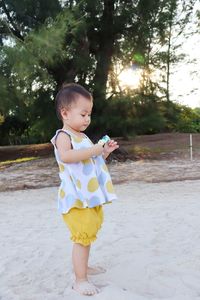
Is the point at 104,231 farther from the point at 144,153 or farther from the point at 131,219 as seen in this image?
the point at 144,153

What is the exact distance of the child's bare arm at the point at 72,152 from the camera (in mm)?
2191

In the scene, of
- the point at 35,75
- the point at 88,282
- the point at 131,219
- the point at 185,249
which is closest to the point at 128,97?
the point at 35,75

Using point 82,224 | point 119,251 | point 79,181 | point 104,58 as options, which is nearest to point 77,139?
point 79,181

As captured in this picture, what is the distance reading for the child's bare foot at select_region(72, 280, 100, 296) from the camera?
2.21 m

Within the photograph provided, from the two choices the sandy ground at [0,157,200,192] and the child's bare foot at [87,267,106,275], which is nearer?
the child's bare foot at [87,267,106,275]

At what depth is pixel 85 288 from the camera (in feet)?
7.34

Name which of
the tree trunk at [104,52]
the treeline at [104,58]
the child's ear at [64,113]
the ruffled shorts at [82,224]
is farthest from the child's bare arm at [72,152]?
the tree trunk at [104,52]

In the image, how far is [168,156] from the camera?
999cm

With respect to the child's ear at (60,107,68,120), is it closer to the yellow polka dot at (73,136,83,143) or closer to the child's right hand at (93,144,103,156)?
the yellow polka dot at (73,136,83,143)

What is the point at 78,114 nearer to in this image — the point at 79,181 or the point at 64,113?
the point at 64,113

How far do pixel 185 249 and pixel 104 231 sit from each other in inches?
32.5

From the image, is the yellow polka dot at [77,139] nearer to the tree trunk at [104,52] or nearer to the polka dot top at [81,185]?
the polka dot top at [81,185]

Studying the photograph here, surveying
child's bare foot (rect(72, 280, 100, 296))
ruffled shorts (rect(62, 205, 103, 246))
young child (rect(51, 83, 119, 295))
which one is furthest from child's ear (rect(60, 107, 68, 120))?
child's bare foot (rect(72, 280, 100, 296))

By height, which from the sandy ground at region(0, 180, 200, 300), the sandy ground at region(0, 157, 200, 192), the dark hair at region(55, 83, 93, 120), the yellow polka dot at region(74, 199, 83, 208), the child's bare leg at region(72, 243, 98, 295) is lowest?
the sandy ground at region(0, 157, 200, 192)
